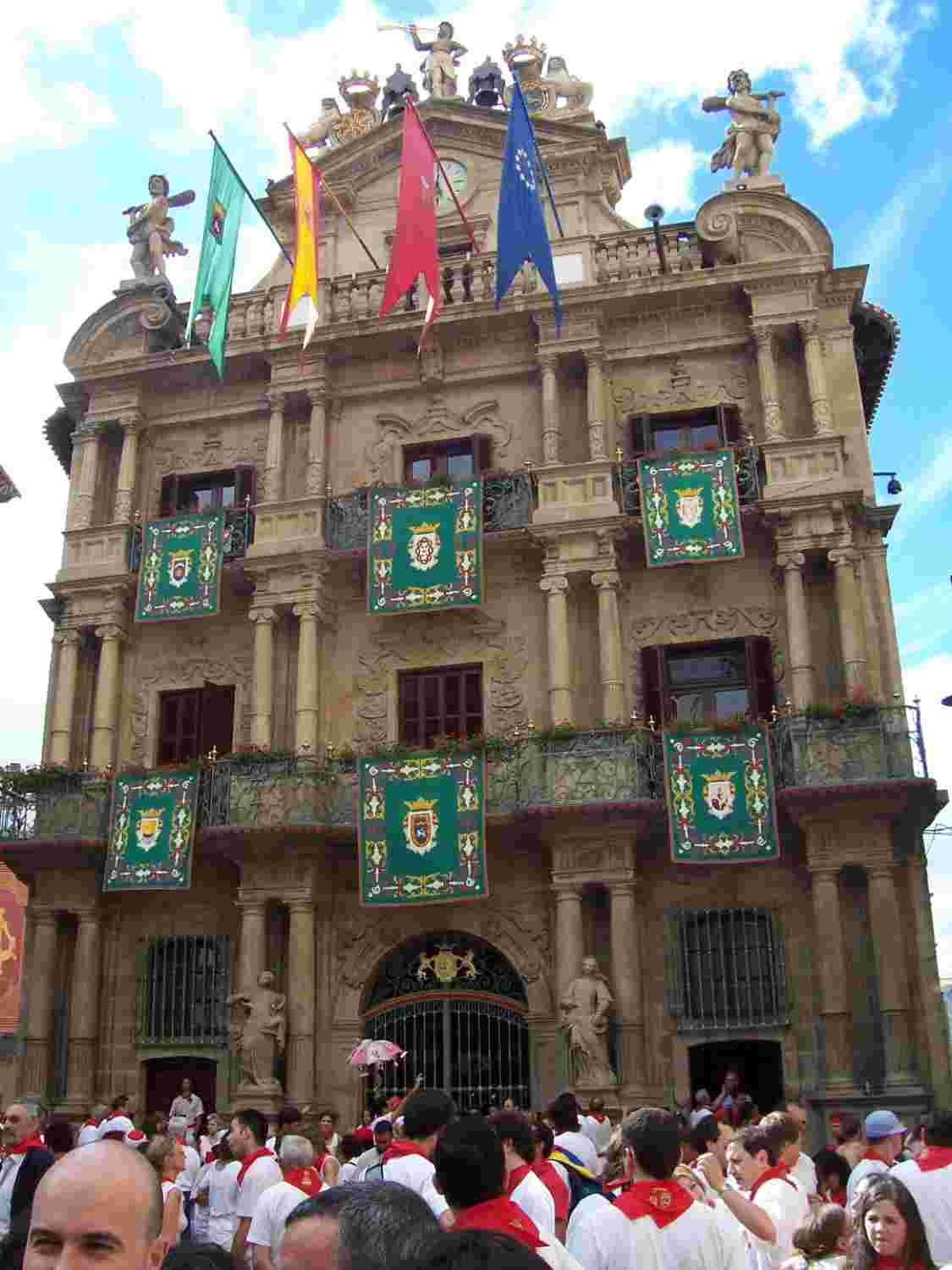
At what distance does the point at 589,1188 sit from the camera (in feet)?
26.0

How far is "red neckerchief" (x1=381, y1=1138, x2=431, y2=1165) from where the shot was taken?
7488mm

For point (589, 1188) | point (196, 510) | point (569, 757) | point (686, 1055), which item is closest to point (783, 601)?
point (569, 757)

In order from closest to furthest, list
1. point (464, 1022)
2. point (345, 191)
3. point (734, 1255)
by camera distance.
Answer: point (734, 1255)
point (464, 1022)
point (345, 191)

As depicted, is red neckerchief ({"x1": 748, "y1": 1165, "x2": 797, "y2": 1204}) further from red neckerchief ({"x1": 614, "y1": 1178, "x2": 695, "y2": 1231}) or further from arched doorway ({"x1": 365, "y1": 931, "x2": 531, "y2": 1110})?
arched doorway ({"x1": 365, "y1": 931, "x2": 531, "y2": 1110})

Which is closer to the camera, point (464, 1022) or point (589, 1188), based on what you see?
point (589, 1188)

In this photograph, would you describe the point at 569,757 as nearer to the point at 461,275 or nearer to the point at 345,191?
the point at 461,275

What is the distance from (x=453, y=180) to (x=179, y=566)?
9534mm

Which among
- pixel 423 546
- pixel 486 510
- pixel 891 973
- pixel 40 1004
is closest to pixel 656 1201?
pixel 891 973

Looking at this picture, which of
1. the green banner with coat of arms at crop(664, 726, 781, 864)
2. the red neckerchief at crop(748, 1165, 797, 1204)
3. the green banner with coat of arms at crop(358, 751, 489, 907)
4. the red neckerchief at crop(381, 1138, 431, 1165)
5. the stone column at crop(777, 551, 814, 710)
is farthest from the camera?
the stone column at crop(777, 551, 814, 710)

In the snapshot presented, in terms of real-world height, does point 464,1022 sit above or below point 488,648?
below

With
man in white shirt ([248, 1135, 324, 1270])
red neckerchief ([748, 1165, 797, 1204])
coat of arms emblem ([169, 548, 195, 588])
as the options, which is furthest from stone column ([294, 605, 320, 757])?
red neckerchief ([748, 1165, 797, 1204])

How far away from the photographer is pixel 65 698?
2331cm

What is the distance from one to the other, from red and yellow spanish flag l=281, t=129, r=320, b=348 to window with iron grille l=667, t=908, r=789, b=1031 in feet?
36.8

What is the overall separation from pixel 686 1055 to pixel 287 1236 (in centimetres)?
1663
